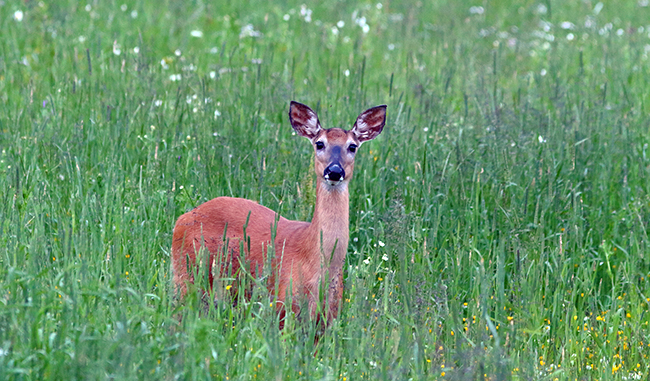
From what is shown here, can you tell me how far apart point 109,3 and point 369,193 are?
531 centimetres

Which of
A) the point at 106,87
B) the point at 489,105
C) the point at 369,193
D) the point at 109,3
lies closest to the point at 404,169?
the point at 369,193

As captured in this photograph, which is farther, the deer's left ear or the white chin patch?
the deer's left ear

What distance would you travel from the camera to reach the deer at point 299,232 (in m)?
3.97

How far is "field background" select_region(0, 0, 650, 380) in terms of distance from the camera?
3025mm

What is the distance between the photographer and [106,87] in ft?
20.3

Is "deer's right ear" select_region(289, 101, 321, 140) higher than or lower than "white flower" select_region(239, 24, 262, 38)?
lower

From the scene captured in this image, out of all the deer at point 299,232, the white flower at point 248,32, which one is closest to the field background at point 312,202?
the white flower at point 248,32

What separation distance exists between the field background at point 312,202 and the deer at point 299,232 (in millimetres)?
125

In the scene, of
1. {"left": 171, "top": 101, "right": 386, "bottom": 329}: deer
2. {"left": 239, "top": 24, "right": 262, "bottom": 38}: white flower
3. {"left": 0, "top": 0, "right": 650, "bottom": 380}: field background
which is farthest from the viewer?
{"left": 239, "top": 24, "right": 262, "bottom": 38}: white flower

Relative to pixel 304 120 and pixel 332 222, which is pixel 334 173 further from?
pixel 304 120

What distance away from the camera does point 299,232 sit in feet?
14.2

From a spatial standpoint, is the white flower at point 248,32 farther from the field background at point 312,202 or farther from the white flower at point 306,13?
the white flower at point 306,13

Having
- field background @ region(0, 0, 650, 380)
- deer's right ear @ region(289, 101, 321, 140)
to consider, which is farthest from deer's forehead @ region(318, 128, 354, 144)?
field background @ region(0, 0, 650, 380)

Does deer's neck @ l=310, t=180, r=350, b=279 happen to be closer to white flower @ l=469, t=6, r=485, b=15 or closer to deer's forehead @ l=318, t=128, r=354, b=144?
deer's forehead @ l=318, t=128, r=354, b=144
